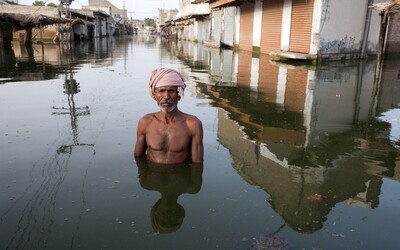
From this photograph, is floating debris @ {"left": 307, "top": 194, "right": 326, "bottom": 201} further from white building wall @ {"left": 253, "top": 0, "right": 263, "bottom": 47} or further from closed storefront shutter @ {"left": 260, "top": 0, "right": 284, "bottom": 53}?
white building wall @ {"left": 253, "top": 0, "right": 263, "bottom": 47}

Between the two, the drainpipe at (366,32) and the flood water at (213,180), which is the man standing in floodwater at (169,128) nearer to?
the flood water at (213,180)

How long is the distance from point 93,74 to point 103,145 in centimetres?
705

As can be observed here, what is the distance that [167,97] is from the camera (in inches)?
127

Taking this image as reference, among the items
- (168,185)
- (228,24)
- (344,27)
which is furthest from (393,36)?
(168,185)

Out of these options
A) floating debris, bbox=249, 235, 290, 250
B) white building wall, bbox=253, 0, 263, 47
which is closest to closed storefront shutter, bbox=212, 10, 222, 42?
white building wall, bbox=253, 0, 263, 47

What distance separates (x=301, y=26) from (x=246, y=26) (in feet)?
27.8

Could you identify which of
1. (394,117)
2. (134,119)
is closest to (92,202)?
(134,119)

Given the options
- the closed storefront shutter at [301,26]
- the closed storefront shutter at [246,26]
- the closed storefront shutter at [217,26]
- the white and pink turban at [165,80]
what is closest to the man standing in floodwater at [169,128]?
the white and pink turban at [165,80]

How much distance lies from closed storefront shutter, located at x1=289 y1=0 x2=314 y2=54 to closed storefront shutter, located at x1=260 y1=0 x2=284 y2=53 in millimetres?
1515

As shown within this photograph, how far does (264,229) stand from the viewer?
2.55 m

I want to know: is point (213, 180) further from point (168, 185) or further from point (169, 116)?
point (169, 116)

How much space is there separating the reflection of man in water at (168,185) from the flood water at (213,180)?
0.05 ft

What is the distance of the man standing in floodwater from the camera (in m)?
3.23

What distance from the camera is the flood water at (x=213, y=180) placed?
249 centimetres
